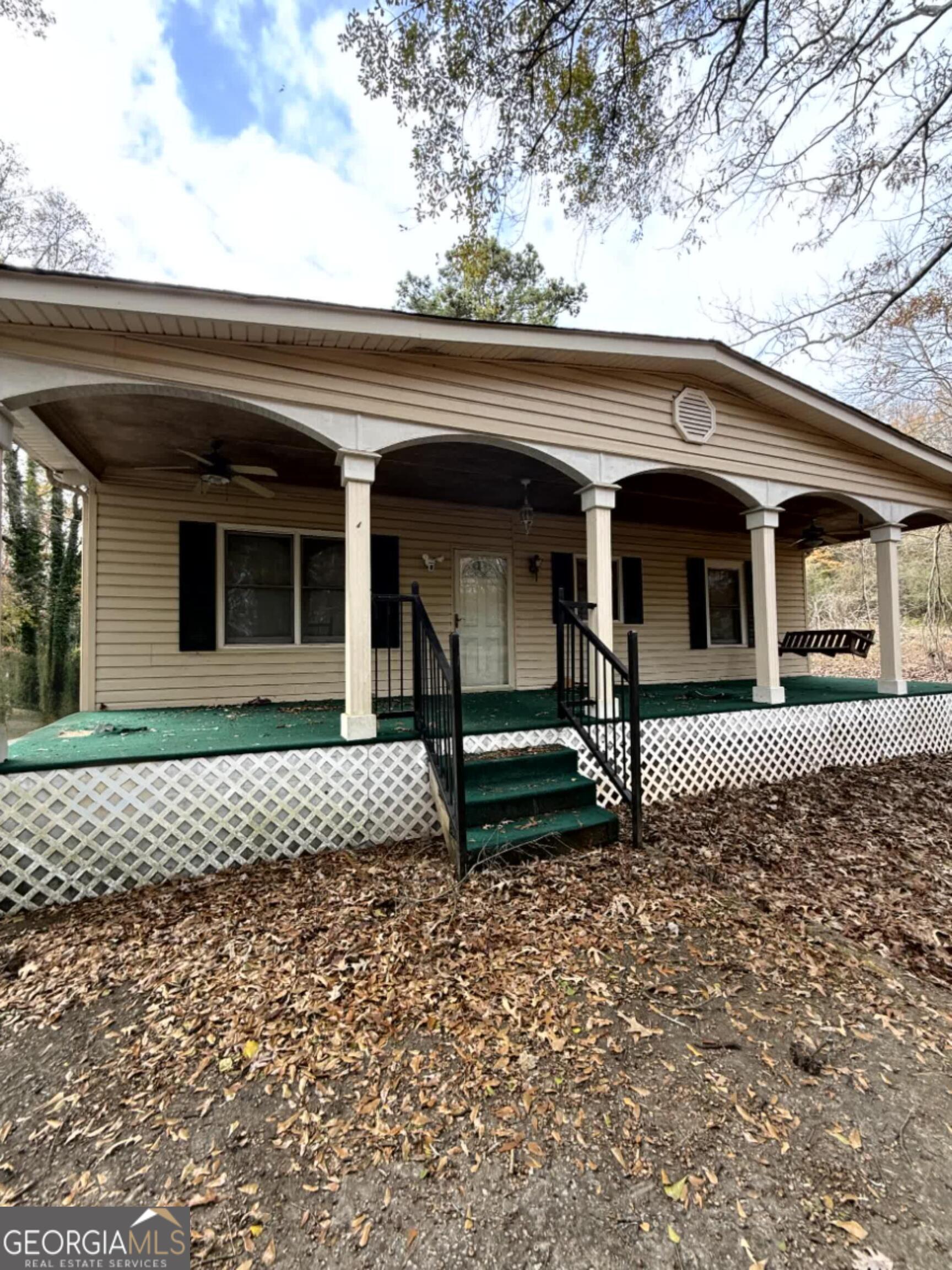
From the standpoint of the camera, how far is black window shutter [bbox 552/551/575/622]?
7355mm

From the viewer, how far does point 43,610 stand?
11281 mm

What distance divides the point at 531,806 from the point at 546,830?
0.23 m

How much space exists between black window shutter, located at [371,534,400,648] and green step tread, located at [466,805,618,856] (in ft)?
10.3

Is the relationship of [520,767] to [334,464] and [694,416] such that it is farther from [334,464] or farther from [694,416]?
[694,416]

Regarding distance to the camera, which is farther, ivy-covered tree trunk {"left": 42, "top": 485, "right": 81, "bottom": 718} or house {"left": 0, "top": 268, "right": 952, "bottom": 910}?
ivy-covered tree trunk {"left": 42, "top": 485, "right": 81, "bottom": 718}

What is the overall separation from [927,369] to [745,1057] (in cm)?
1474

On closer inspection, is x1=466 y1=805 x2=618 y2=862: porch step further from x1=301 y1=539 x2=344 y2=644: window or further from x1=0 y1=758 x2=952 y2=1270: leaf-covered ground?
x1=301 y1=539 x2=344 y2=644: window

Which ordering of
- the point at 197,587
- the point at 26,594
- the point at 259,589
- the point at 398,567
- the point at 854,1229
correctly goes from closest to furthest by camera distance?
the point at 854,1229, the point at 197,587, the point at 259,589, the point at 398,567, the point at 26,594

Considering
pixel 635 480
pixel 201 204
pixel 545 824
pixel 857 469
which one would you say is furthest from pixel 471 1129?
pixel 201 204

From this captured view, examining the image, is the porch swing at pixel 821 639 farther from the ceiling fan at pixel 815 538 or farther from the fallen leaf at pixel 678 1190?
the fallen leaf at pixel 678 1190

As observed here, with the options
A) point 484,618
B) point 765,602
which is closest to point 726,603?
point 765,602

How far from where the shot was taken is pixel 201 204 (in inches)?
556

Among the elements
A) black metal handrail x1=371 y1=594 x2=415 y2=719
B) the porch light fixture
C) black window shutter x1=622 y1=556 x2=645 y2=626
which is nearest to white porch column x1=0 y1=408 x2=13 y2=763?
black metal handrail x1=371 y1=594 x2=415 y2=719

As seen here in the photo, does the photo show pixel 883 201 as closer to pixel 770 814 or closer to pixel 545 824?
pixel 770 814
